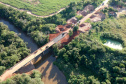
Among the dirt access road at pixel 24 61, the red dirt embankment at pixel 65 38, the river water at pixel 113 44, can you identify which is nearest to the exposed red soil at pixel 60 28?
the red dirt embankment at pixel 65 38

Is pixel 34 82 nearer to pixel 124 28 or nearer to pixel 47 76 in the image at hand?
pixel 47 76

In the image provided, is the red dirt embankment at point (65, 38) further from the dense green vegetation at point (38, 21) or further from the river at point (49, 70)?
the river at point (49, 70)

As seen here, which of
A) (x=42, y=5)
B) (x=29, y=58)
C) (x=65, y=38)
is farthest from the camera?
(x=42, y=5)

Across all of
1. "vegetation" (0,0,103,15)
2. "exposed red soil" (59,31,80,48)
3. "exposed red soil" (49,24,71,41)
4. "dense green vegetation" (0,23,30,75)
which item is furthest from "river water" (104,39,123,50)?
"dense green vegetation" (0,23,30,75)

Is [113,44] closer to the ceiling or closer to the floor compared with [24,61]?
closer to the floor

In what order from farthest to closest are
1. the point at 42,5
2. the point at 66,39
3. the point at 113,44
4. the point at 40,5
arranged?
the point at 42,5, the point at 40,5, the point at 66,39, the point at 113,44

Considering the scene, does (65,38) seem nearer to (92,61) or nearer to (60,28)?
(60,28)

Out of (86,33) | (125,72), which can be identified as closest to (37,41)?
(86,33)

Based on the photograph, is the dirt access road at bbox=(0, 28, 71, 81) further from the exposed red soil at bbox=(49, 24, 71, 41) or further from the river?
the river

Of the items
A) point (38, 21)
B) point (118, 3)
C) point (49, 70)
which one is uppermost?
point (118, 3)

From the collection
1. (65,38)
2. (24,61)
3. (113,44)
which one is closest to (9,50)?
(24,61)
